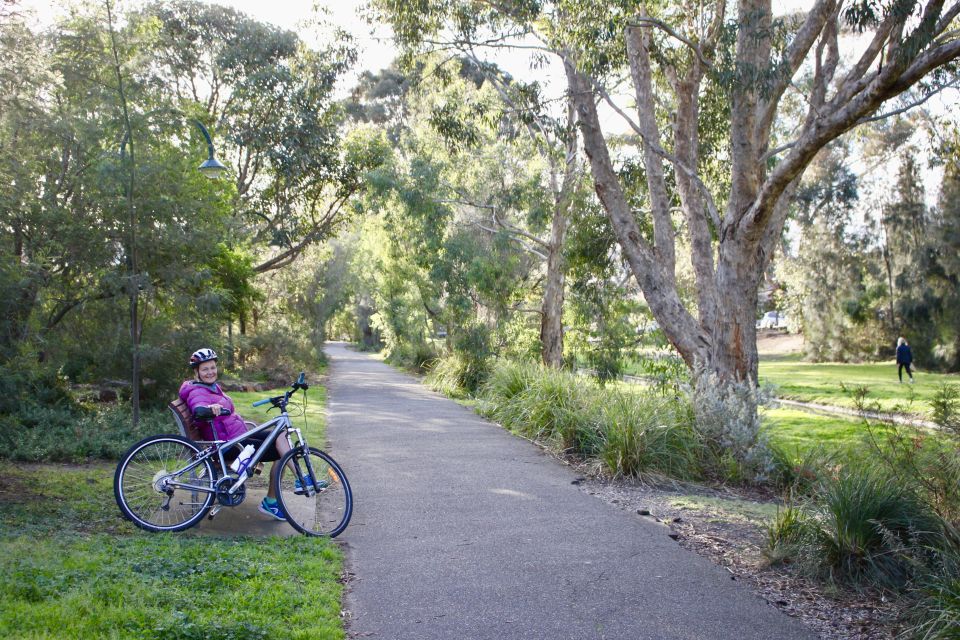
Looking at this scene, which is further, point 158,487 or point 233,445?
point 233,445

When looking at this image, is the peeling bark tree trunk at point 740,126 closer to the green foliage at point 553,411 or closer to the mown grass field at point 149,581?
the green foliage at point 553,411

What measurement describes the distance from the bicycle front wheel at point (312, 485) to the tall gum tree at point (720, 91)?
6568mm

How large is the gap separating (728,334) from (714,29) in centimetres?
556

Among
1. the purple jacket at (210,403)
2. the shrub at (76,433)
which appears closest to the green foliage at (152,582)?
the purple jacket at (210,403)

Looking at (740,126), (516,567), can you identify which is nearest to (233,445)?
(516,567)

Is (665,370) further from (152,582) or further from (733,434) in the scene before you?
→ (152,582)

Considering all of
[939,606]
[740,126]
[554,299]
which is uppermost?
[740,126]

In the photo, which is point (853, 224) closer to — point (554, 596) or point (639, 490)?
point (639, 490)

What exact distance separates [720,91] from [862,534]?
9.56 m

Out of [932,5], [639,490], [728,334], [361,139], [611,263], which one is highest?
[361,139]

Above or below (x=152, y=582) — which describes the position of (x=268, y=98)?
above

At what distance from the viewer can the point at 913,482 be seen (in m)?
6.34

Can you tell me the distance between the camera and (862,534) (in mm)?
5816

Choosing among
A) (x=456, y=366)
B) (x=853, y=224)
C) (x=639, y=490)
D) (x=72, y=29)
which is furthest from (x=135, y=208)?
(x=853, y=224)
